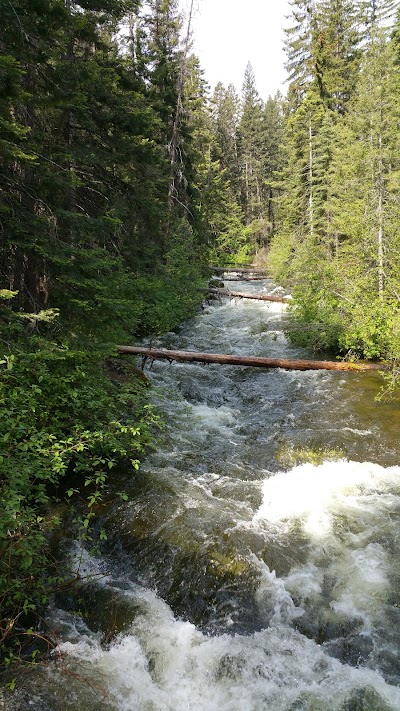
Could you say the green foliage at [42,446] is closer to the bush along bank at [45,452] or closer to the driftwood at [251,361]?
the bush along bank at [45,452]

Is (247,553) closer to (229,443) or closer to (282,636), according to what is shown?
(282,636)

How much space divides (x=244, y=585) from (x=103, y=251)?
551cm

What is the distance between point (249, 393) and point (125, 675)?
24.4 feet

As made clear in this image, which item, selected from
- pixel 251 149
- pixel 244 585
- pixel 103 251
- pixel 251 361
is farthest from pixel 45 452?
pixel 251 149

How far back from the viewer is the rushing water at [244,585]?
12.1ft

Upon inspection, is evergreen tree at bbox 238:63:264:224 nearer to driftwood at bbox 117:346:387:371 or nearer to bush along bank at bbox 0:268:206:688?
driftwood at bbox 117:346:387:371

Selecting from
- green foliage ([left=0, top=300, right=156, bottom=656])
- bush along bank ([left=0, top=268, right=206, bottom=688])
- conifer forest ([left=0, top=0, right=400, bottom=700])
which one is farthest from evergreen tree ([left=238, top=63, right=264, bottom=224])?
green foliage ([left=0, top=300, right=156, bottom=656])

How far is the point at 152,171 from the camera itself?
42.4 ft

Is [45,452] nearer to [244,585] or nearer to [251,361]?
[244,585]

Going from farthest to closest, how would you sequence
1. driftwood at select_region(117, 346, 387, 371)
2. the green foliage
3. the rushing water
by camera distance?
driftwood at select_region(117, 346, 387, 371)
the green foliage
the rushing water

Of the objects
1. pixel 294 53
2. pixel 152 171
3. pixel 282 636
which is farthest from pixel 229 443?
pixel 294 53

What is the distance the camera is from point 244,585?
15.6 ft

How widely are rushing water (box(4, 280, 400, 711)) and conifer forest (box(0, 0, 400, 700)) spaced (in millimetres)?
436

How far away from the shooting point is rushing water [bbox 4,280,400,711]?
368cm
